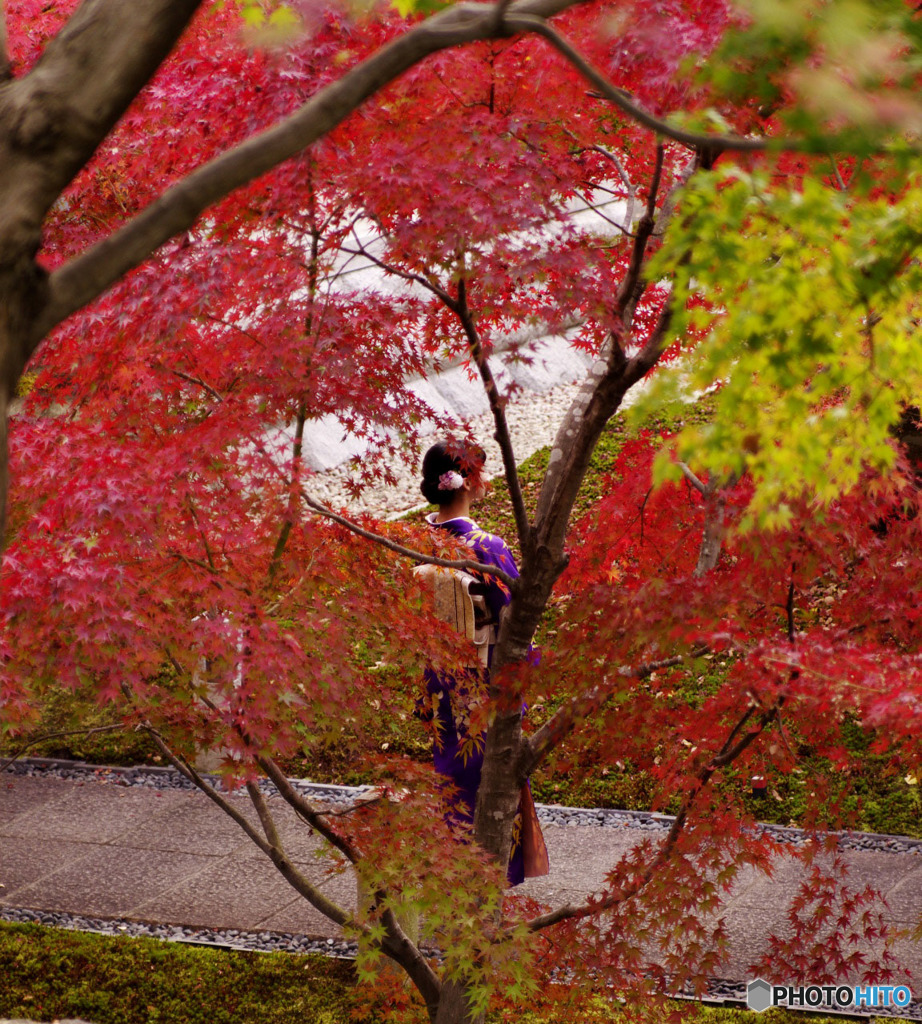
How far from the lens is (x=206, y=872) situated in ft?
19.0

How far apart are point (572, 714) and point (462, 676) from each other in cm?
82

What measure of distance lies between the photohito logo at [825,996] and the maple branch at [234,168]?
3806mm

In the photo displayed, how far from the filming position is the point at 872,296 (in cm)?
215

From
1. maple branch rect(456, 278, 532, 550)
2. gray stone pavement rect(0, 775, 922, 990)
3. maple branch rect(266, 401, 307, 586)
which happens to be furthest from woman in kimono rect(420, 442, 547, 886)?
gray stone pavement rect(0, 775, 922, 990)

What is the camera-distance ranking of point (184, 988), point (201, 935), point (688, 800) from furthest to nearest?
point (201, 935), point (184, 988), point (688, 800)

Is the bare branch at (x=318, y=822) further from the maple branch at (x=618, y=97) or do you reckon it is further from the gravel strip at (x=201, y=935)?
the maple branch at (x=618, y=97)

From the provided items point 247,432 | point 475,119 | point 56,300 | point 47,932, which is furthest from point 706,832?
point 47,932

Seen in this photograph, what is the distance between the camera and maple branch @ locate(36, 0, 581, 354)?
7.61ft

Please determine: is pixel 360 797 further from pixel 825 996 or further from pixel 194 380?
pixel 194 380

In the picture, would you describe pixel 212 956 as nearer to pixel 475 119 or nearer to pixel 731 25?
pixel 475 119

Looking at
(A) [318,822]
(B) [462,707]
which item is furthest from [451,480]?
(A) [318,822]

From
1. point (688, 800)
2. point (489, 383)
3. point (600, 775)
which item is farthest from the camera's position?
point (600, 775)

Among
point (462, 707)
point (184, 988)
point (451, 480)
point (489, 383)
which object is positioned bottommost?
point (184, 988)

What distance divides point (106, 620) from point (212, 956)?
250cm
